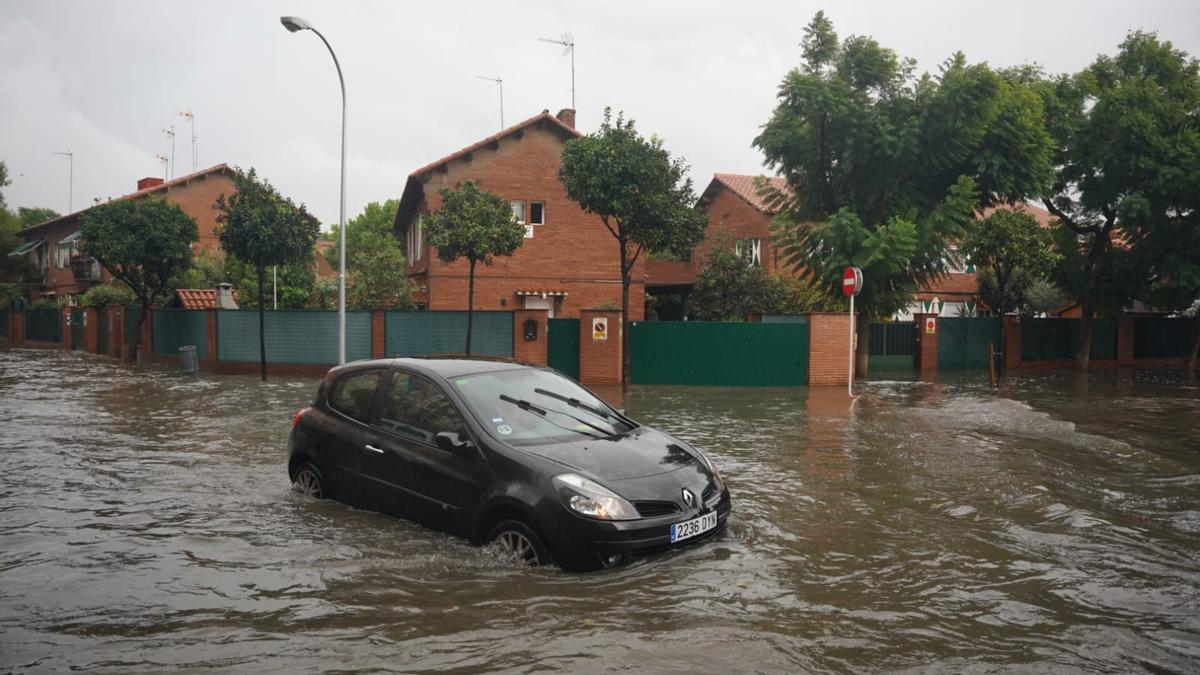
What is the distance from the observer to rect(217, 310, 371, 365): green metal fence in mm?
21969

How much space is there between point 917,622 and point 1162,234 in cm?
2477

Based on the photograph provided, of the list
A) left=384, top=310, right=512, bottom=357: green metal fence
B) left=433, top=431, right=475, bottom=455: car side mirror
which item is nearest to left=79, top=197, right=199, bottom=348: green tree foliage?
left=384, top=310, right=512, bottom=357: green metal fence

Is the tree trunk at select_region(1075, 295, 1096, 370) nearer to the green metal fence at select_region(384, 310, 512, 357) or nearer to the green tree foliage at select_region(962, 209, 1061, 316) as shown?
the green tree foliage at select_region(962, 209, 1061, 316)

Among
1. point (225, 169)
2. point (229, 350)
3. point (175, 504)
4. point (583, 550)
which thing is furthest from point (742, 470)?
point (225, 169)

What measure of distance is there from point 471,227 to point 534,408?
45.3 feet

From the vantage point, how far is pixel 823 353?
20.4 metres

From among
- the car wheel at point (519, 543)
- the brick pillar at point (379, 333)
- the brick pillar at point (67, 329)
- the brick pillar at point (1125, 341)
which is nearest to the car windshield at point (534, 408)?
the car wheel at point (519, 543)

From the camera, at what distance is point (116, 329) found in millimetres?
30547

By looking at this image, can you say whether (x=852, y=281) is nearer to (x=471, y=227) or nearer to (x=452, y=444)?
(x=471, y=227)

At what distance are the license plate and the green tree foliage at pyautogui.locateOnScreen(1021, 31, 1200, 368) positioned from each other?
70.6 ft

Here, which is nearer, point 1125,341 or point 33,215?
point 1125,341

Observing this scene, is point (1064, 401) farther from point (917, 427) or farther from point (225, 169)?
point (225, 169)

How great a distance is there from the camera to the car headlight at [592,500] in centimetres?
557

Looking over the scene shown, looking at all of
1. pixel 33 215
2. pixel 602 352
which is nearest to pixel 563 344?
pixel 602 352
